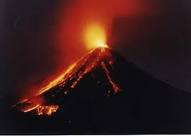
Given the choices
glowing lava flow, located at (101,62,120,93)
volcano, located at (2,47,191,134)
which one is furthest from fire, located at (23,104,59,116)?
glowing lava flow, located at (101,62,120,93)

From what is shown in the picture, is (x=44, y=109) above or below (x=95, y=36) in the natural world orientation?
below

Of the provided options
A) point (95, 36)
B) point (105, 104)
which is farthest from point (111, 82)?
point (95, 36)

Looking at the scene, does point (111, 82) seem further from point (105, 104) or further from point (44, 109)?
point (44, 109)

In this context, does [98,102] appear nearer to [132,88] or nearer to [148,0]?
[132,88]

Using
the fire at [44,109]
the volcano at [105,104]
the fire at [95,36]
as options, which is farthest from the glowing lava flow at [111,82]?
the fire at [44,109]

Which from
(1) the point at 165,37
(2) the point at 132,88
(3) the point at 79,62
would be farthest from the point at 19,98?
(1) the point at 165,37

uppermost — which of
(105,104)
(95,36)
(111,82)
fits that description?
(95,36)

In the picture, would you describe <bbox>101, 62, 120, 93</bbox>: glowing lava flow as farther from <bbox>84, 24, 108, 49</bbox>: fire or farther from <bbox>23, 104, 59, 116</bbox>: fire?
<bbox>23, 104, 59, 116</bbox>: fire
